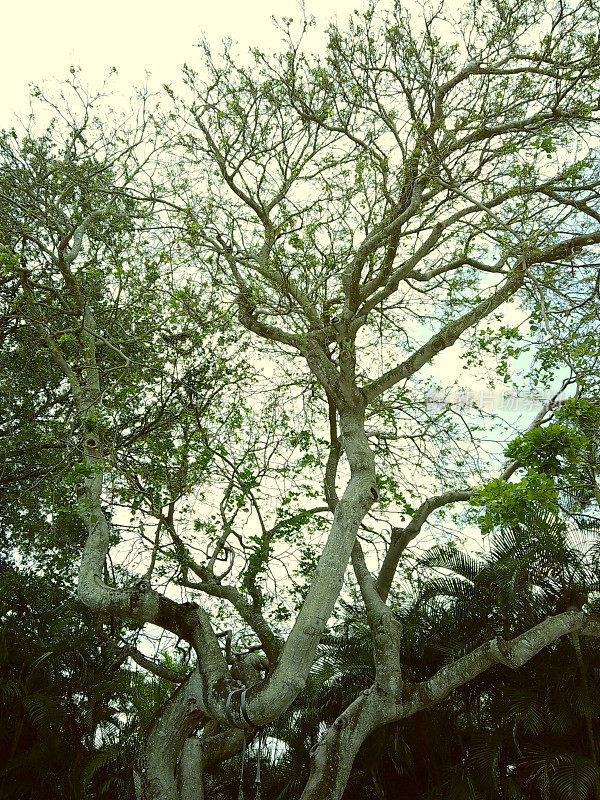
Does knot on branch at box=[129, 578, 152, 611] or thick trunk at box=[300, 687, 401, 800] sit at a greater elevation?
knot on branch at box=[129, 578, 152, 611]

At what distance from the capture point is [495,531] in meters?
8.11

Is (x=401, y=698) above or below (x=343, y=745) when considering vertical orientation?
above

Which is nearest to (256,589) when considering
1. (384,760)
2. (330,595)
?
(330,595)

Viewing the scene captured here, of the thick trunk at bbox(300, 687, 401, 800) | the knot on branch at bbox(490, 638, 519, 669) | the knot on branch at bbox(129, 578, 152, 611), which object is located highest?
the knot on branch at bbox(129, 578, 152, 611)

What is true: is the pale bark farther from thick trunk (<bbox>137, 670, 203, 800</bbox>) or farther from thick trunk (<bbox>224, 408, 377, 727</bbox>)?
thick trunk (<bbox>137, 670, 203, 800</bbox>)

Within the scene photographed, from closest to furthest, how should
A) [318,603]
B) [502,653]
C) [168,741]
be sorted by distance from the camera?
[318,603] → [502,653] → [168,741]

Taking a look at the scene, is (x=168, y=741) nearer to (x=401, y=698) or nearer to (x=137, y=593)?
(x=137, y=593)

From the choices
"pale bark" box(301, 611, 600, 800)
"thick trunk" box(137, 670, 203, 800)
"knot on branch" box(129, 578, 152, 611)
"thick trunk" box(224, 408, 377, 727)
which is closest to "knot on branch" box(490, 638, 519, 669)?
"pale bark" box(301, 611, 600, 800)

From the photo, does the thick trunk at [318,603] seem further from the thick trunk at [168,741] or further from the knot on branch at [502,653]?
the knot on branch at [502,653]

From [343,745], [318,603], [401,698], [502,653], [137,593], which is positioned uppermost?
[137,593]

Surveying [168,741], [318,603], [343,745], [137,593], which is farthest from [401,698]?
[137,593]

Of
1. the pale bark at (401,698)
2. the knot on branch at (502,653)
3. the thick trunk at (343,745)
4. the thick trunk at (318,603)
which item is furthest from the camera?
the knot on branch at (502,653)

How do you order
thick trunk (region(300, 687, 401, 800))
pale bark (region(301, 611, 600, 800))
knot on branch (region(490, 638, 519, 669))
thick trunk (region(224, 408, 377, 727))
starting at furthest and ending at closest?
knot on branch (region(490, 638, 519, 669)) → pale bark (region(301, 611, 600, 800)) → thick trunk (region(300, 687, 401, 800)) → thick trunk (region(224, 408, 377, 727))

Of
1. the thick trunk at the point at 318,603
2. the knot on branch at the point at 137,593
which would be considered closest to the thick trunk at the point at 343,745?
the thick trunk at the point at 318,603
